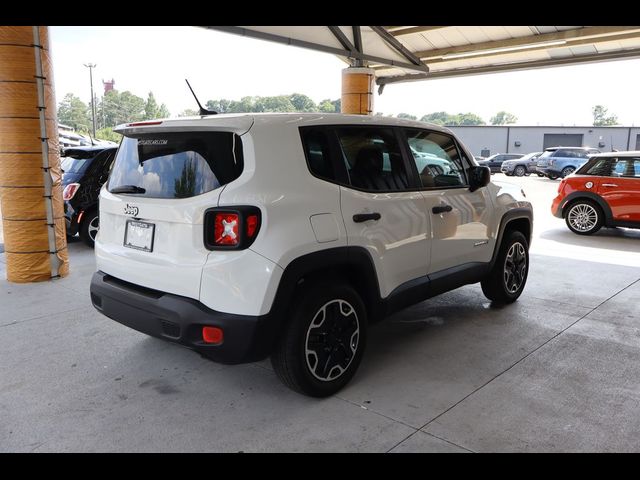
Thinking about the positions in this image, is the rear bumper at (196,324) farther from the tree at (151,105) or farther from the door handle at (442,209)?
the tree at (151,105)

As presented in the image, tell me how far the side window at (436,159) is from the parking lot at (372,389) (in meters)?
1.28

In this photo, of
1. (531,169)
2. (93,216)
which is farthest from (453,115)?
(93,216)

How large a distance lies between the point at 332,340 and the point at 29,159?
438 centimetres

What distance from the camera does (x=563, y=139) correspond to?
43.9m

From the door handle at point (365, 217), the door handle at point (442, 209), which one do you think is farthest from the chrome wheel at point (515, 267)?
the door handle at point (365, 217)

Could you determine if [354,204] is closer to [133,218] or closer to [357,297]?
[357,297]

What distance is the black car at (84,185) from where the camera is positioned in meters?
7.64

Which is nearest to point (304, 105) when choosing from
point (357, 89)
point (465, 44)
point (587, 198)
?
point (357, 89)

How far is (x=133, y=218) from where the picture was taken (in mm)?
3152

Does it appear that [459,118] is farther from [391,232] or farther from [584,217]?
[391,232]

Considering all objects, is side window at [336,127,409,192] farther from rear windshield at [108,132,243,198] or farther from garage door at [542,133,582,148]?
garage door at [542,133,582,148]

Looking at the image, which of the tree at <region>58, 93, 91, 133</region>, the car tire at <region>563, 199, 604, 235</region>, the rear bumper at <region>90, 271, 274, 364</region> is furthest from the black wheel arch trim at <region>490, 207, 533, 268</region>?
the tree at <region>58, 93, 91, 133</region>
